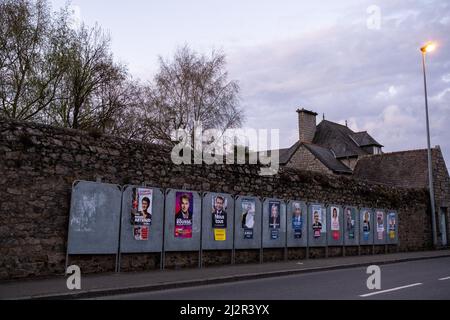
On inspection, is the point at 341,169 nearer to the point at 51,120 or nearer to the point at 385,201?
the point at 385,201

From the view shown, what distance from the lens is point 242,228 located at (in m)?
15.9

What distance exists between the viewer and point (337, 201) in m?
20.6

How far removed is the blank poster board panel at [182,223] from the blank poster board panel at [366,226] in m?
10.0

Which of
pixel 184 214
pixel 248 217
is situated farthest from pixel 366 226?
pixel 184 214

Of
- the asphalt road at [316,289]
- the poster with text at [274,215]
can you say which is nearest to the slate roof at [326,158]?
the poster with text at [274,215]

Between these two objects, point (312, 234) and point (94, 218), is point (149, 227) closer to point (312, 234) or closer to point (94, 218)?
point (94, 218)

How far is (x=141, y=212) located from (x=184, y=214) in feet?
5.19

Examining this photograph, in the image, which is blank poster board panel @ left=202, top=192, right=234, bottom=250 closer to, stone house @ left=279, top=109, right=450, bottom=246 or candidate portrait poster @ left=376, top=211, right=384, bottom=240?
candidate portrait poster @ left=376, top=211, right=384, bottom=240

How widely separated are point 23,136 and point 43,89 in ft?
37.7

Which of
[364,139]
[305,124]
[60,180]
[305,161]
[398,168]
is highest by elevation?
[305,124]

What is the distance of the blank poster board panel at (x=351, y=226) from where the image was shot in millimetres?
20594

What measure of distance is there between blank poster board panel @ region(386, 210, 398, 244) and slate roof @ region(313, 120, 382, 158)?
27.2m

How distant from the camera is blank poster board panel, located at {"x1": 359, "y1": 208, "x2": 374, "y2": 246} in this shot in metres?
21.5

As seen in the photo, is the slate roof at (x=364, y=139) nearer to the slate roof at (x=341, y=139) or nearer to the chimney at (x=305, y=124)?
the slate roof at (x=341, y=139)
